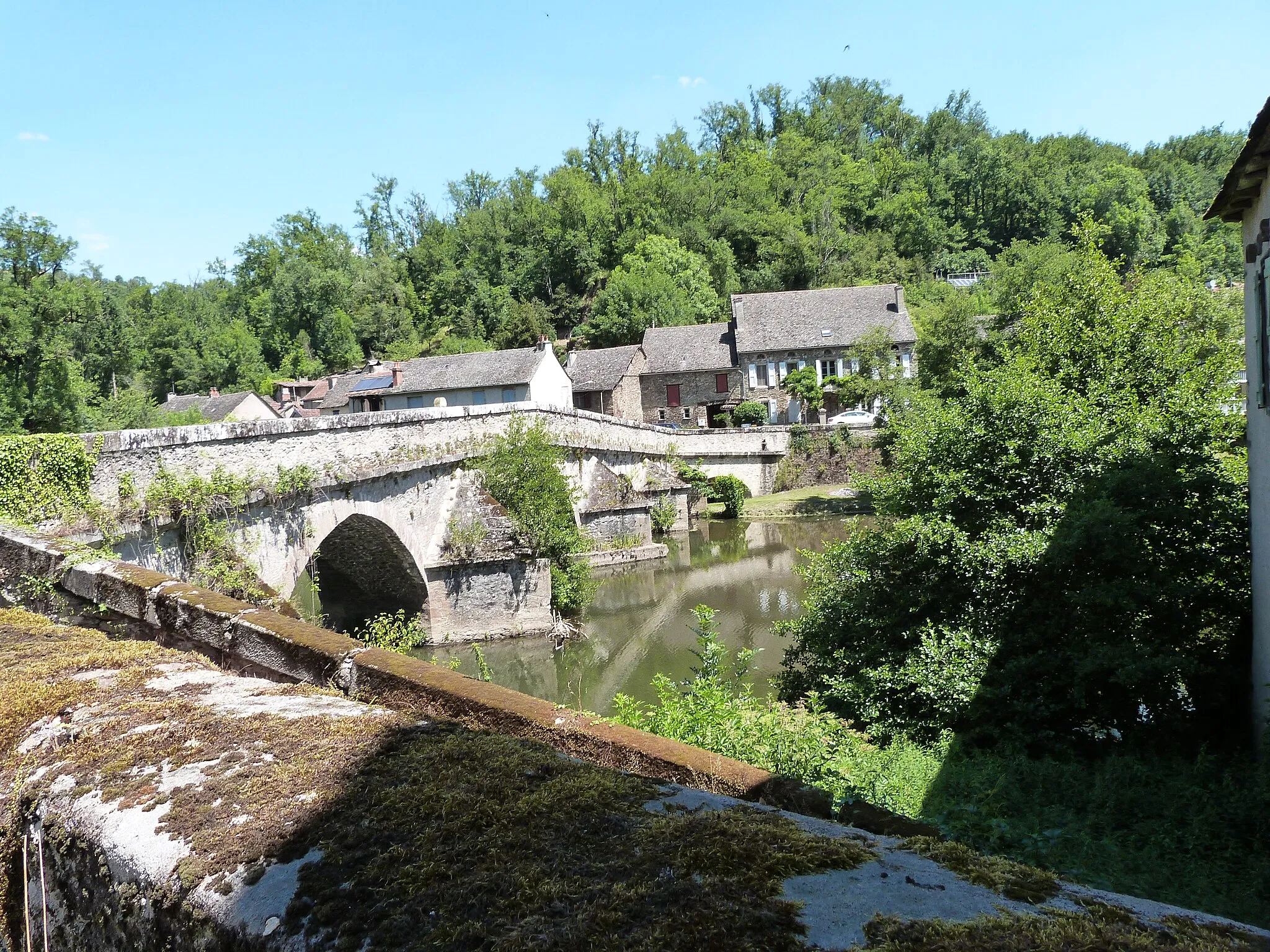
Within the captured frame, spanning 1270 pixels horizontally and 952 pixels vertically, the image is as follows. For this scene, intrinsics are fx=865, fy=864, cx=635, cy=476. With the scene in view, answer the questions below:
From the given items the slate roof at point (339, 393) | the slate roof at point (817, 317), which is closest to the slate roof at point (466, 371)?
the slate roof at point (339, 393)

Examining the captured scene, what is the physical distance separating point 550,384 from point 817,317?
14.4 m

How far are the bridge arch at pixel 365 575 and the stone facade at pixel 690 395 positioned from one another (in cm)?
2684

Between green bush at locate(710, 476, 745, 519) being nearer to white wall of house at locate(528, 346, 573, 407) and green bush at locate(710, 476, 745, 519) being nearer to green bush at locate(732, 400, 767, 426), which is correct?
green bush at locate(732, 400, 767, 426)

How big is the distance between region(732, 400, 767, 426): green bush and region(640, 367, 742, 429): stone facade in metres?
1.97

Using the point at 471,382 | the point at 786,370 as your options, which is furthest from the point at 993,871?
the point at 786,370

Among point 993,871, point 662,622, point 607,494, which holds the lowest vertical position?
point 662,622

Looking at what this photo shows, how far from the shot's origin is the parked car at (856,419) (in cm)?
3769

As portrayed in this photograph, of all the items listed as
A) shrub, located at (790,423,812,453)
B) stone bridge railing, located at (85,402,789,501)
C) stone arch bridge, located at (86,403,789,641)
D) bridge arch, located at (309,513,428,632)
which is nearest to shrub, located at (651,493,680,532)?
stone bridge railing, located at (85,402,789,501)

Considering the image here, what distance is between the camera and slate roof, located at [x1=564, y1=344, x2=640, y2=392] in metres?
44.5

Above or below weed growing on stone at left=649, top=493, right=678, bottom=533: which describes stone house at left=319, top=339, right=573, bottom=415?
above

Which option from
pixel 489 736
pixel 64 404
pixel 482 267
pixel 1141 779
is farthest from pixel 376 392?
pixel 489 736

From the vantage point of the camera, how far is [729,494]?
1348 inches

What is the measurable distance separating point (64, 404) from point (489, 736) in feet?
111

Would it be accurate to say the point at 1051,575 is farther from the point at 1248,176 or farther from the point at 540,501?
the point at 540,501
